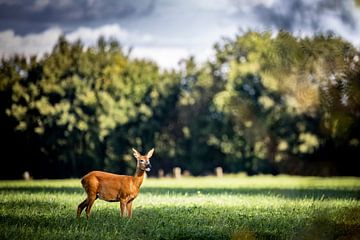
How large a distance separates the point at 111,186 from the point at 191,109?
2712 cm

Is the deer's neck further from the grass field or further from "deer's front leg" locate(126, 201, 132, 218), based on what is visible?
the grass field

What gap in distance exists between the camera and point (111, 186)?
8266 mm

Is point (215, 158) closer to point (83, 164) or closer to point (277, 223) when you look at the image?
point (83, 164)

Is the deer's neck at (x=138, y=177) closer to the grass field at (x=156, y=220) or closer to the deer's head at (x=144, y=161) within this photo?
the deer's head at (x=144, y=161)

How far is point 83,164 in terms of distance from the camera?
27.8m

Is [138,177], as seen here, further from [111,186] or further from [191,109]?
[191,109]

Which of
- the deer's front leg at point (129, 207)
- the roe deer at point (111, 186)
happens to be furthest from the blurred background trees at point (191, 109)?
the deer's front leg at point (129, 207)

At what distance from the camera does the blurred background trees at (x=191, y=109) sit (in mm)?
3748

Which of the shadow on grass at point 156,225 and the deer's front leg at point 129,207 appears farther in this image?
the deer's front leg at point 129,207

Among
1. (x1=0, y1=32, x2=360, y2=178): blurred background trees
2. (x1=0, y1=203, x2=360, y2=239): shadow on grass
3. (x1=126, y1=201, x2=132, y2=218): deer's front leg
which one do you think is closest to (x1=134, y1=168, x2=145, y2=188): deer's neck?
(x1=126, y1=201, x2=132, y2=218): deer's front leg

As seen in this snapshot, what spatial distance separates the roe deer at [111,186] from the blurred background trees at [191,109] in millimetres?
1660

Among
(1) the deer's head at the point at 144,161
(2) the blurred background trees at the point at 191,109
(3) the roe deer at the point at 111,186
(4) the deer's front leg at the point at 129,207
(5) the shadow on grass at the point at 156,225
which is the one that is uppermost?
(2) the blurred background trees at the point at 191,109

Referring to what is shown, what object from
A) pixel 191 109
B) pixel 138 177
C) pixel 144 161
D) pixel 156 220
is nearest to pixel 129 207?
pixel 156 220

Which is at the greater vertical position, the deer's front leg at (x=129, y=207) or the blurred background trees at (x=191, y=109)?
the blurred background trees at (x=191, y=109)
